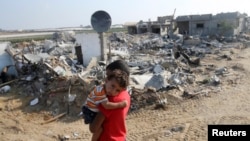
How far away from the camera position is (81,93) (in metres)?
8.00

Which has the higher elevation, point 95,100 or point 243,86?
point 95,100

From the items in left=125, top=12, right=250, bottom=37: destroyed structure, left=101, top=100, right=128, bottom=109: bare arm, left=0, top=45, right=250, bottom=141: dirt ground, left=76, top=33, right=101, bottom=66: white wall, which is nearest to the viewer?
left=101, top=100, right=128, bottom=109: bare arm

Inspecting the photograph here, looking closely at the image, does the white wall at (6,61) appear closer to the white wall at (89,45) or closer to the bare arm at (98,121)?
the white wall at (89,45)

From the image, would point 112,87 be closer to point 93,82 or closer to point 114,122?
point 114,122

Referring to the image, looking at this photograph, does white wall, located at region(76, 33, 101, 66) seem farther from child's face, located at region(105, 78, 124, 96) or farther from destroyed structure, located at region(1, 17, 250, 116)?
child's face, located at region(105, 78, 124, 96)

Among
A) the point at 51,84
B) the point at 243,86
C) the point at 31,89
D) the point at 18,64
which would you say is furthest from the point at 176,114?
the point at 18,64

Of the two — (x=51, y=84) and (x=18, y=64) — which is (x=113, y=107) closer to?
(x=51, y=84)

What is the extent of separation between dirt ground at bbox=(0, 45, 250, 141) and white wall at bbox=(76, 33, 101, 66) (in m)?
3.71

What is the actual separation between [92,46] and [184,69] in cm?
397

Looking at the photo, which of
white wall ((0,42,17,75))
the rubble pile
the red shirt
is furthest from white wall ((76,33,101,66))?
the red shirt

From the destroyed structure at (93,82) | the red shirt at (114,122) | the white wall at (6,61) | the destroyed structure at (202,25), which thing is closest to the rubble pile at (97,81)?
the destroyed structure at (93,82)

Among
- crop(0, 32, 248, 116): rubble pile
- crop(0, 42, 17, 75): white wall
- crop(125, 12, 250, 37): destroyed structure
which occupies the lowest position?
crop(0, 32, 248, 116): rubble pile

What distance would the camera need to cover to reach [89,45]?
11.6 meters

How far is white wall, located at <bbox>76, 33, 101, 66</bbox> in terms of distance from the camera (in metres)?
11.4
